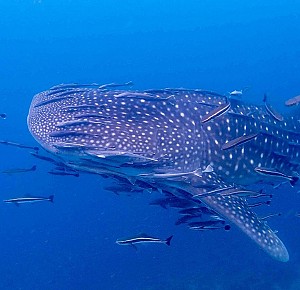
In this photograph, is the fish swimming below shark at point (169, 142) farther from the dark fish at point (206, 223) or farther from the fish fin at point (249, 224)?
the dark fish at point (206, 223)

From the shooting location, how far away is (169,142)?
595 centimetres

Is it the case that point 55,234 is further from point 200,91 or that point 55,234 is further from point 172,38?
point 172,38

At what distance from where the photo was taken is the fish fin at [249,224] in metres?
5.73

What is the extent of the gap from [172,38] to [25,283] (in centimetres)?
5631

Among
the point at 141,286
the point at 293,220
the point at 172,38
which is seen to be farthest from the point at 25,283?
the point at 172,38

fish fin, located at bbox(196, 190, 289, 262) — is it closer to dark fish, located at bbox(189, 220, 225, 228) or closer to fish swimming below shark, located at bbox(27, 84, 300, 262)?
fish swimming below shark, located at bbox(27, 84, 300, 262)

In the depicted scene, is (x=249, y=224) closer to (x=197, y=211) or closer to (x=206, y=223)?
(x=206, y=223)

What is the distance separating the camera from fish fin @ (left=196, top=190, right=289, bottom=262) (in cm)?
573

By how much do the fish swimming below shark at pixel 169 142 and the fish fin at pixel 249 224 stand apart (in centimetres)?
1

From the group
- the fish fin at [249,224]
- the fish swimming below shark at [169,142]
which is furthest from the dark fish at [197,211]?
the fish fin at [249,224]

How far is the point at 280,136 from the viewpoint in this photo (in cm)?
761

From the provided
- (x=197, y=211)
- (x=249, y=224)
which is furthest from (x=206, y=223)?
(x=249, y=224)

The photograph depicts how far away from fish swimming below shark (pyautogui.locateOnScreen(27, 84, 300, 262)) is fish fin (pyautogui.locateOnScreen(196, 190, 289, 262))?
14mm

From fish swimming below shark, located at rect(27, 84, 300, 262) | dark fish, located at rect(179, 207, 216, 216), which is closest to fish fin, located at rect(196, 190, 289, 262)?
fish swimming below shark, located at rect(27, 84, 300, 262)
